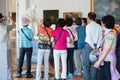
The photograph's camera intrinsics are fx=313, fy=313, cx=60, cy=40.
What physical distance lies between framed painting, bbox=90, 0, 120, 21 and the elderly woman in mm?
7798

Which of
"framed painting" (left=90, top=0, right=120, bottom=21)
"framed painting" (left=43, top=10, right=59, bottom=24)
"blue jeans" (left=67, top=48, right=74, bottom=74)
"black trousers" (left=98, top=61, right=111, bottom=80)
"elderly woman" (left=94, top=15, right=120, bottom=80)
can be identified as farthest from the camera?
"framed painting" (left=43, top=10, right=59, bottom=24)

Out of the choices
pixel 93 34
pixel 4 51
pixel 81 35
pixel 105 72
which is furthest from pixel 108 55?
pixel 81 35

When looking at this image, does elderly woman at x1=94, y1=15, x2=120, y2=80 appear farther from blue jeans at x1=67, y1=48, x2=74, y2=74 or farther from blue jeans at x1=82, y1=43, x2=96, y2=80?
blue jeans at x1=67, y1=48, x2=74, y2=74

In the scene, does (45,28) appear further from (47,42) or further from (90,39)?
(90,39)

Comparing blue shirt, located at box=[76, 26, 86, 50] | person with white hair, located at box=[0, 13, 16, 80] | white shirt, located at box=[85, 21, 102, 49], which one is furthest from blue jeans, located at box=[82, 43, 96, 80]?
person with white hair, located at box=[0, 13, 16, 80]

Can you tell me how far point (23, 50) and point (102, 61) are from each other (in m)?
4.30

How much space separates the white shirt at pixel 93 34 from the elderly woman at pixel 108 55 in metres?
1.92

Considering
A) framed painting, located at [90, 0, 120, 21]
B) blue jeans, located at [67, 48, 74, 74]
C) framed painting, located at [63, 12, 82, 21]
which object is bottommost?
blue jeans, located at [67, 48, 74, 74]

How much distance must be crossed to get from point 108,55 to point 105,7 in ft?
27.0

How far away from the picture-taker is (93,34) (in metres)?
7.28

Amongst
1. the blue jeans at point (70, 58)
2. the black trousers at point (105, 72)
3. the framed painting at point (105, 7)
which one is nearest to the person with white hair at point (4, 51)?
the blue jeans at point (70, 58)

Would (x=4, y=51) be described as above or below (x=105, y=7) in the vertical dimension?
below

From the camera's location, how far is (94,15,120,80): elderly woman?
4961 mm

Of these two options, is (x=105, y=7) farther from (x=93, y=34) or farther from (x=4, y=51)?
(x=4, y=51)
